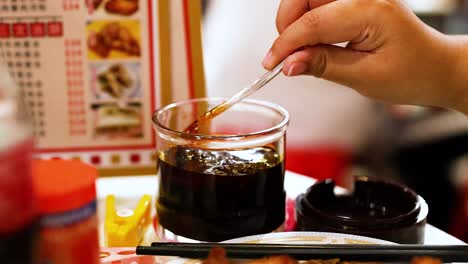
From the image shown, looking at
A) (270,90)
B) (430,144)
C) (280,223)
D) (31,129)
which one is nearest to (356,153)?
(430,144)

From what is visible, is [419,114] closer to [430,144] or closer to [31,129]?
[430,144]

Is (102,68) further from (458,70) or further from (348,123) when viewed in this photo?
(348,123)

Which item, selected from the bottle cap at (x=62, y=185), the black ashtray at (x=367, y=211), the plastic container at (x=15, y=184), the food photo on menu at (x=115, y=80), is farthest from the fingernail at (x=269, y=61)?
the plastic container at (x=15, y=184)

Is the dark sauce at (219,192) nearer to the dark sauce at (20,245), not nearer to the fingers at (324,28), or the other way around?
the fingers at (324,28)

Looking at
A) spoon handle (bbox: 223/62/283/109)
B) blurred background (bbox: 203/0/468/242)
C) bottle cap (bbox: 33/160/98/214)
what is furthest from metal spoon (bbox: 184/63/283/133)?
blurred background (bbox: 203/0/468/242)

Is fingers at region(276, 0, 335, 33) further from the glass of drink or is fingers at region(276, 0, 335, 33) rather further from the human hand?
the glass of drink

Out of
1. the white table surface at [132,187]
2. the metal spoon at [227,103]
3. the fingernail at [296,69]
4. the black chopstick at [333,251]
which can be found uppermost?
the fingernail at [296,69]
